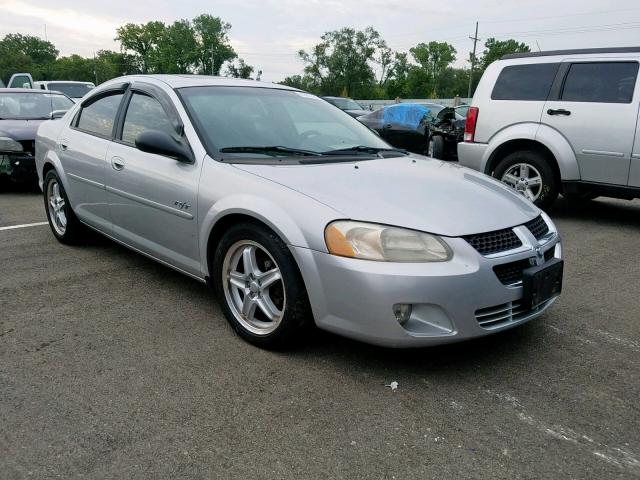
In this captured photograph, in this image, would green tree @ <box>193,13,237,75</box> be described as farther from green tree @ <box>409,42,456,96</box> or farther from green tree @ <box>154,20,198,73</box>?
green tree @ <box>409,42,456,96</box>

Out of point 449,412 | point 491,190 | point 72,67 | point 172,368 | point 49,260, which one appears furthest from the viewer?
point 72,67

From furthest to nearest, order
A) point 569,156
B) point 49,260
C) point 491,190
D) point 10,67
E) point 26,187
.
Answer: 1. point 10,67
2. point 26,187
3. point 569,156
4. point 49,260
5. point 491,190

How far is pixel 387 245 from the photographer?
8.95 ft

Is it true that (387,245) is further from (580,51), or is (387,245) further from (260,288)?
(580,51)

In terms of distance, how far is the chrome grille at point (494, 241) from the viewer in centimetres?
281

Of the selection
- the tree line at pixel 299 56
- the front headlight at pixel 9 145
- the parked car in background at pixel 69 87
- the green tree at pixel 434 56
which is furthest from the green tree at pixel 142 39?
the front headlight at pixel 9 145

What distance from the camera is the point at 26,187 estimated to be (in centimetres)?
891

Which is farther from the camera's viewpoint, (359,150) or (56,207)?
(56,207)

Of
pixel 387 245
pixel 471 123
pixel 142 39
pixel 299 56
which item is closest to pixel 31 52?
pixel 142 39

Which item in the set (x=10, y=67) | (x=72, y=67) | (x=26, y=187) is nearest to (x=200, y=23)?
(x=72, y=67)

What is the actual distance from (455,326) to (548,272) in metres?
0.66

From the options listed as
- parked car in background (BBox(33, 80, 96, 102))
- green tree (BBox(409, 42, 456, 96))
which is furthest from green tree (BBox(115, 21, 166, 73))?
parked car in background (BBox(33, 80, 96, 102))

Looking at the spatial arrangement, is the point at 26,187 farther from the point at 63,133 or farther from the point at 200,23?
the point at 200,23

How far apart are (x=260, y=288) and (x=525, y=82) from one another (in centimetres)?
509
